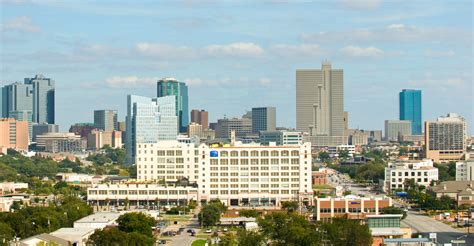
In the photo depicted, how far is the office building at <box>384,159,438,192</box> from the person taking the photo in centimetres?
9656

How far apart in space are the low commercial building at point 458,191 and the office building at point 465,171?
14.3 meters

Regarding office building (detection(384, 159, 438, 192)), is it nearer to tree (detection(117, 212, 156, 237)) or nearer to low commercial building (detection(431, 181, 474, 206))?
low commercial building (detection(431, 181, 474, 206))

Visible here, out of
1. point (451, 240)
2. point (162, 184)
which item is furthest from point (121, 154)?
point (451, 240)

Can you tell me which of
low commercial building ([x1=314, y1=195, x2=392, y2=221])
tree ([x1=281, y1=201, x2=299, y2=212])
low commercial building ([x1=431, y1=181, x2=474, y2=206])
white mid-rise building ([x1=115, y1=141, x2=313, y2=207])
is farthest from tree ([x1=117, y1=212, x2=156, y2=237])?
low commercial building ([x1=431, y1=181, x2=474, y2=206])

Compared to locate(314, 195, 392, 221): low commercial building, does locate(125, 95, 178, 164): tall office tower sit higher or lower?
higher

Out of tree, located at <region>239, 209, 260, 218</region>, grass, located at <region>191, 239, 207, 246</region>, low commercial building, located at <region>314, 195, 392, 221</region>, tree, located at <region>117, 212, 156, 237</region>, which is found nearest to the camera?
grass, located at <region>191, 239, 207, 246</region>

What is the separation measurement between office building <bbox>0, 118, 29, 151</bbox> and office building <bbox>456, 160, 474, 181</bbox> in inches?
3826

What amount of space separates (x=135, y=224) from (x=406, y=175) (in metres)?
45.7

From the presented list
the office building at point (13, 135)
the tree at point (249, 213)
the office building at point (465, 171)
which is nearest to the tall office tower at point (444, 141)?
the office building at point (465, 171)

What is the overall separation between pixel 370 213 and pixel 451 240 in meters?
11.7

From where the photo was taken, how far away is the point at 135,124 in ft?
420

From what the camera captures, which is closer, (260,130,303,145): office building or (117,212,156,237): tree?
A: (117,212,156,237): tree

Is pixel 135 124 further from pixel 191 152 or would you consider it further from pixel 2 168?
pixel 191 152

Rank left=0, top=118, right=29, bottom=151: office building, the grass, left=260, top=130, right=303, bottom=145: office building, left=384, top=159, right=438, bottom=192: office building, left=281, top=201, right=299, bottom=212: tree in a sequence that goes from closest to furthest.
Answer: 1. the grass
2. left=281, top=201, right=299, bottom=212: tree
3. left=384, top=159, right=438, bottom=192: office building
4. left=260, top=130, right=303, bottom=145: office building
5. left=0, top=118, right=29, bottom=151: office building
